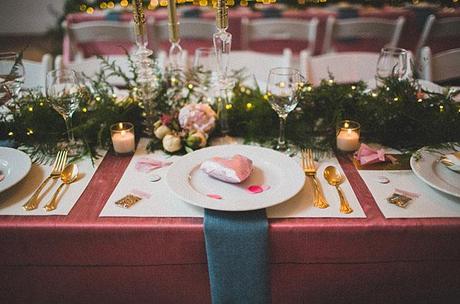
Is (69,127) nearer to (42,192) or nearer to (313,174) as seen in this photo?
(42,192)

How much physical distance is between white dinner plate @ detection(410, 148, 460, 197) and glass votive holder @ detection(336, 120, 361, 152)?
16 cm

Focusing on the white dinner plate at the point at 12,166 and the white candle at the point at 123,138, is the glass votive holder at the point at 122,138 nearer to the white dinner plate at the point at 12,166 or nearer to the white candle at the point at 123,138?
the white candle at the point at 123,138

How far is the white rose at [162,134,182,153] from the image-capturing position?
120cm

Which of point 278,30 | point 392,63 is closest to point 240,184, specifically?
point 392,63

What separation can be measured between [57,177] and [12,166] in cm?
12

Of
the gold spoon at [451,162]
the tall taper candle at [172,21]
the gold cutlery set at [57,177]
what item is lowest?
the gold cutlery set at [57,177]

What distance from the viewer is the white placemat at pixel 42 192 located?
0.98m

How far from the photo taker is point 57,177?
110 cm

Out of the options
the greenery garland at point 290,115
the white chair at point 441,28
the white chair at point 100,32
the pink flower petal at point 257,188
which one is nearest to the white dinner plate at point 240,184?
the pink flower petal at point 257,188

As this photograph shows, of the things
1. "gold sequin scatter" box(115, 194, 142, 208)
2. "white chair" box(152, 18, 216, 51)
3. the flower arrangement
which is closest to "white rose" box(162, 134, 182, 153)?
the flower arrangement

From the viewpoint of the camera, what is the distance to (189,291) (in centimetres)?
108

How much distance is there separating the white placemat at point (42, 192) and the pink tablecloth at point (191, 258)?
0.02 m

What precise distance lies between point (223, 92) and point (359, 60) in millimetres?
983

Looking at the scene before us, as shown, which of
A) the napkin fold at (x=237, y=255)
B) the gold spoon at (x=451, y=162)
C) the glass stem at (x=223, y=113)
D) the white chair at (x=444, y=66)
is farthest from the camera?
the white chair at (x=444, y=66)
